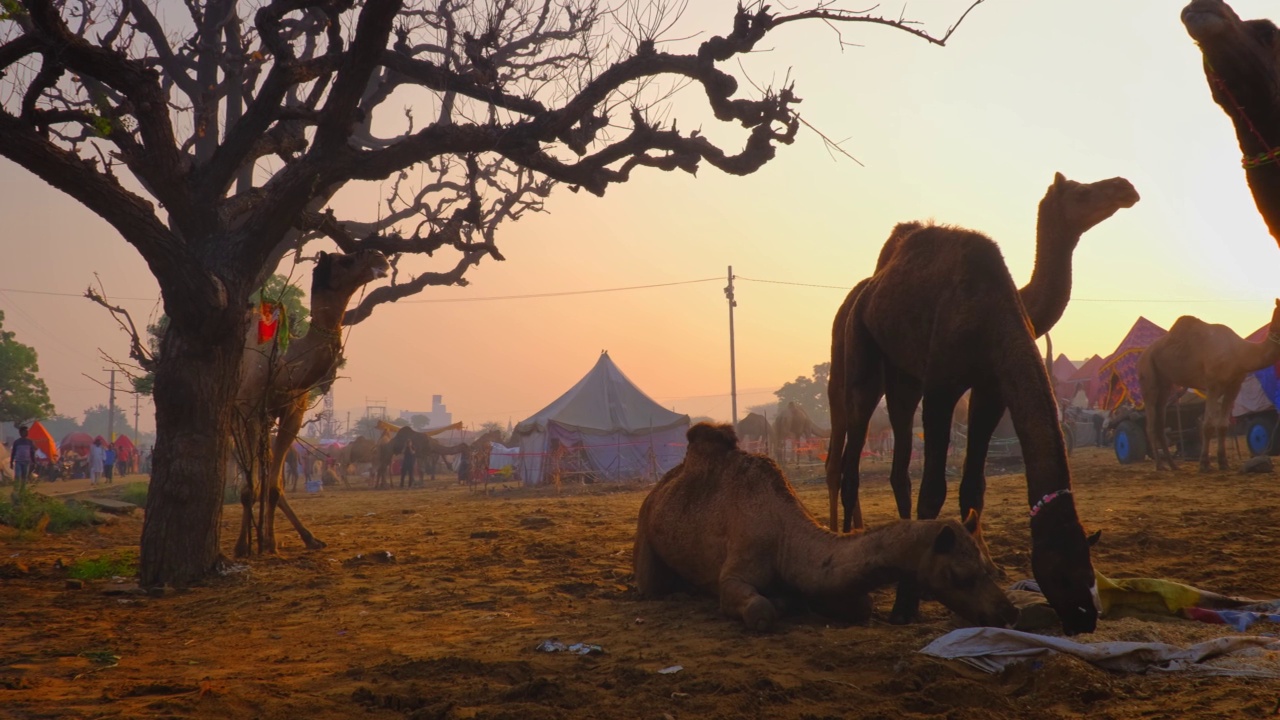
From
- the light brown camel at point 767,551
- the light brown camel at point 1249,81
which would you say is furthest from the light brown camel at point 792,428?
the light brown camel at point 1249,81

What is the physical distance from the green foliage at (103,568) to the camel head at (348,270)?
334cm

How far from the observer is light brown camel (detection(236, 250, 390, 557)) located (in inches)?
381

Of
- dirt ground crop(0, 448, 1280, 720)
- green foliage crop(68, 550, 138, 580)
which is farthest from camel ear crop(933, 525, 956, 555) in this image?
green foliage crop(68, 550, 138, 580)

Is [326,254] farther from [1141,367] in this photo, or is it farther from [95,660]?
[1141,367]

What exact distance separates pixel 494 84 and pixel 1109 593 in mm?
7214

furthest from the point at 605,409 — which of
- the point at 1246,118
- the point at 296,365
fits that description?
the point at 1246,118

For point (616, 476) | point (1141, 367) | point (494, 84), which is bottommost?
point (616, 476)

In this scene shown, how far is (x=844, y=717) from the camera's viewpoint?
3578 millimetres

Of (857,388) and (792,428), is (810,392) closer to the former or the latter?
(792,428)

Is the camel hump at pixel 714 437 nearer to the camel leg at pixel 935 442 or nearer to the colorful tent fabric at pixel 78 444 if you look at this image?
the camel leg at pixel 935 442

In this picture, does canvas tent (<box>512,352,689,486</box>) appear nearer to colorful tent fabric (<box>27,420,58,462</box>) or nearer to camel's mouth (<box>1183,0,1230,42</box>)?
colorful tent fabric (<box>27,420,58,462</box>)

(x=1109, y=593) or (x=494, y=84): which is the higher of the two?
(x=494, y=84)

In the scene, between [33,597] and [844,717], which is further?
[33,597]

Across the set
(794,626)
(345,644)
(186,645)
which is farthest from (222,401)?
(794,626)
